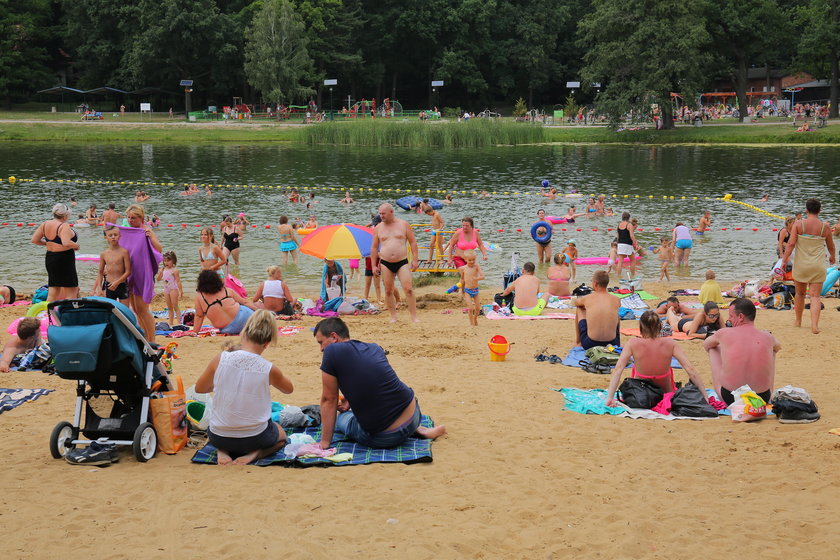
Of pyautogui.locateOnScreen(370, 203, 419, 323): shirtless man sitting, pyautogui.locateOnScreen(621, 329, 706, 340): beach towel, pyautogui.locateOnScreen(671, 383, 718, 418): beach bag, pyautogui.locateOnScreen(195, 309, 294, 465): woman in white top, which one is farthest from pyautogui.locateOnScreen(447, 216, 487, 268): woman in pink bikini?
pyautogui.locateOnScreen(195, 309, 294, 465): woman in white top

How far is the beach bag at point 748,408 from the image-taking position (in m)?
7.63

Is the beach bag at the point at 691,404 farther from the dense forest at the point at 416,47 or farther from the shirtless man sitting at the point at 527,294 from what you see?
the dense forest at the point at 416,47

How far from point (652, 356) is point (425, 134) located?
42.5 m

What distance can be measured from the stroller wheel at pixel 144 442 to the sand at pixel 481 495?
0.07 metres

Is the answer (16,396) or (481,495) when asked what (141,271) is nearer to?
(16,396)

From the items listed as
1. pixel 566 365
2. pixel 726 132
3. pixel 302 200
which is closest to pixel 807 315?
pixel 566 365

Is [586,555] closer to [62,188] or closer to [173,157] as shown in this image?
[62,188]

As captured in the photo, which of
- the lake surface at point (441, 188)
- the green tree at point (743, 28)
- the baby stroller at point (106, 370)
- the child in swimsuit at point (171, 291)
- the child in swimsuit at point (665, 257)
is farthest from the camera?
the green tree at point (743, 28)

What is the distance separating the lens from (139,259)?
1038 cm

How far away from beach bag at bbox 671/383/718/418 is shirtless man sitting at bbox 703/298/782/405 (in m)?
0.31

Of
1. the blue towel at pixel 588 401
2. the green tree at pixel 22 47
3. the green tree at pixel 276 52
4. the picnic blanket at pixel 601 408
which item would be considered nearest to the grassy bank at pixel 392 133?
the green tree at pixel 276 52

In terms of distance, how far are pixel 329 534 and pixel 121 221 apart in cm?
1844

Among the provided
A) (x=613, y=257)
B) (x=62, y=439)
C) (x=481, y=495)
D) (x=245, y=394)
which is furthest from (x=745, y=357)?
(x=613, y=257)

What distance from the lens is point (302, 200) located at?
29.0 meters
